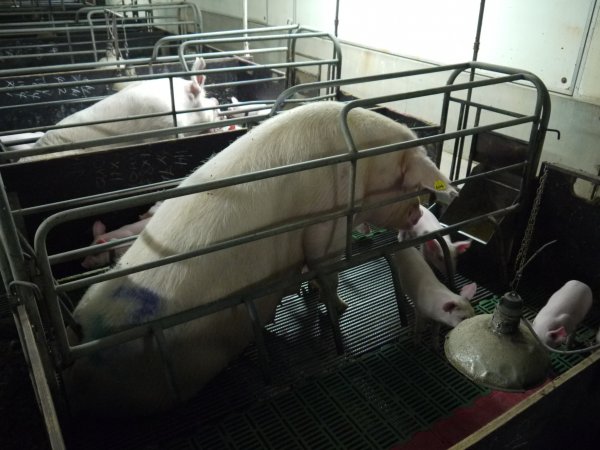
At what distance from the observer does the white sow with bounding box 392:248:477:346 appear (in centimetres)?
235

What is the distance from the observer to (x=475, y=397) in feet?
7.66

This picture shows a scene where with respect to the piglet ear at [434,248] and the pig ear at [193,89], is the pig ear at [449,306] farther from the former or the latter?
the pig ear at [193,89]

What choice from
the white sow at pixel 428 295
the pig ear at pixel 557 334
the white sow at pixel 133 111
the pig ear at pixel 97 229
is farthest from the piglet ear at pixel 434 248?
→ the white sow at pixel 133 111

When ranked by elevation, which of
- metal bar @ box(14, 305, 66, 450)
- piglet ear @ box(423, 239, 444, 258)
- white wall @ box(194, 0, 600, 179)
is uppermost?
white wall @ box(194, 0, 600, 179)

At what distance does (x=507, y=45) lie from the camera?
405 centimetres

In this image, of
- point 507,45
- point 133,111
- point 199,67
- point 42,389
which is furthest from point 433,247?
point 133,111

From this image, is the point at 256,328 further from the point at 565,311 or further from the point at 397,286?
the point at 565,311

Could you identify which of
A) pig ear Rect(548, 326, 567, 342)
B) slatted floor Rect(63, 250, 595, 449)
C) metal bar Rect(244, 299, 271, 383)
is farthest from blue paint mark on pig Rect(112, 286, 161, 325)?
pig ear Rect(548, 326, 567, 342)

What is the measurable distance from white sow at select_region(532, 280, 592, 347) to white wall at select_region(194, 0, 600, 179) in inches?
52.4

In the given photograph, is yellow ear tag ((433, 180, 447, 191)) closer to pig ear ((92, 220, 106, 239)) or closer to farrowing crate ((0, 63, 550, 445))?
farrowing crate ((0, 63, 550, 445))

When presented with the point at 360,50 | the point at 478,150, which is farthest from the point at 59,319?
the point at 360,50

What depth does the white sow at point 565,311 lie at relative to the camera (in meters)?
2.45

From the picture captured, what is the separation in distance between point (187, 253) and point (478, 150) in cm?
233

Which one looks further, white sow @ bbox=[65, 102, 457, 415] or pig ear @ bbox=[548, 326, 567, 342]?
pig ear @ bbox=[548, 326, 567, 342]
